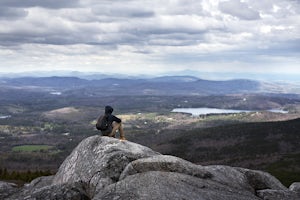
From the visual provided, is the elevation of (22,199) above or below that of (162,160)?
below

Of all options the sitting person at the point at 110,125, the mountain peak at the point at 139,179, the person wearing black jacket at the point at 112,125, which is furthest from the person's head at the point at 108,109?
the mountain peak at the point at 139,179

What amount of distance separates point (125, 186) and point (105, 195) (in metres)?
1.34

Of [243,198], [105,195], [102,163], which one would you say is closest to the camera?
[105,195]

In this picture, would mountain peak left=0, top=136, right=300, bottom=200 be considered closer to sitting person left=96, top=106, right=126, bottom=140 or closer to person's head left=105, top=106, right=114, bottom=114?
sitting person left=96, top=106, right=126, bottom=140

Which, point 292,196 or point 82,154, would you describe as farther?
point 82,154

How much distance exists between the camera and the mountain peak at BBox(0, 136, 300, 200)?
22.5m

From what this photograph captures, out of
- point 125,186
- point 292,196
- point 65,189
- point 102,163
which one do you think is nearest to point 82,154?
point 102,163

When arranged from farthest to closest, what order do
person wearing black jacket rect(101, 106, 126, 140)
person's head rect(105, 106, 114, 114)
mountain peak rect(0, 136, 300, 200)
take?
person wearing black jacket rect(101, 106, 126, 140)
person's head rect(105, 106, 114, 114)
mountain peak rect(0, 136, 300, 200)

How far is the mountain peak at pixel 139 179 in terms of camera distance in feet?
73.7

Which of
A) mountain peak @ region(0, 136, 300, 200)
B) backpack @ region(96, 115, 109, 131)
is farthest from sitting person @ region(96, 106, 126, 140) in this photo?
mountain peak @ region(0, 136, 300, 200)

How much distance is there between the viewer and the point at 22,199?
83.0 ft

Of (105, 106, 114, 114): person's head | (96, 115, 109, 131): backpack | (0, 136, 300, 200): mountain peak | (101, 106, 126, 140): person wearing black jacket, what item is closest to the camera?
(0, 136, 300, 200): mountain peak

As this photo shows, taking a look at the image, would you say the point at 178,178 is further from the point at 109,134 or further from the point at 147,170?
the point at 109,134

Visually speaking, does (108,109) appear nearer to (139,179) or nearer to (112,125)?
(112,125)
